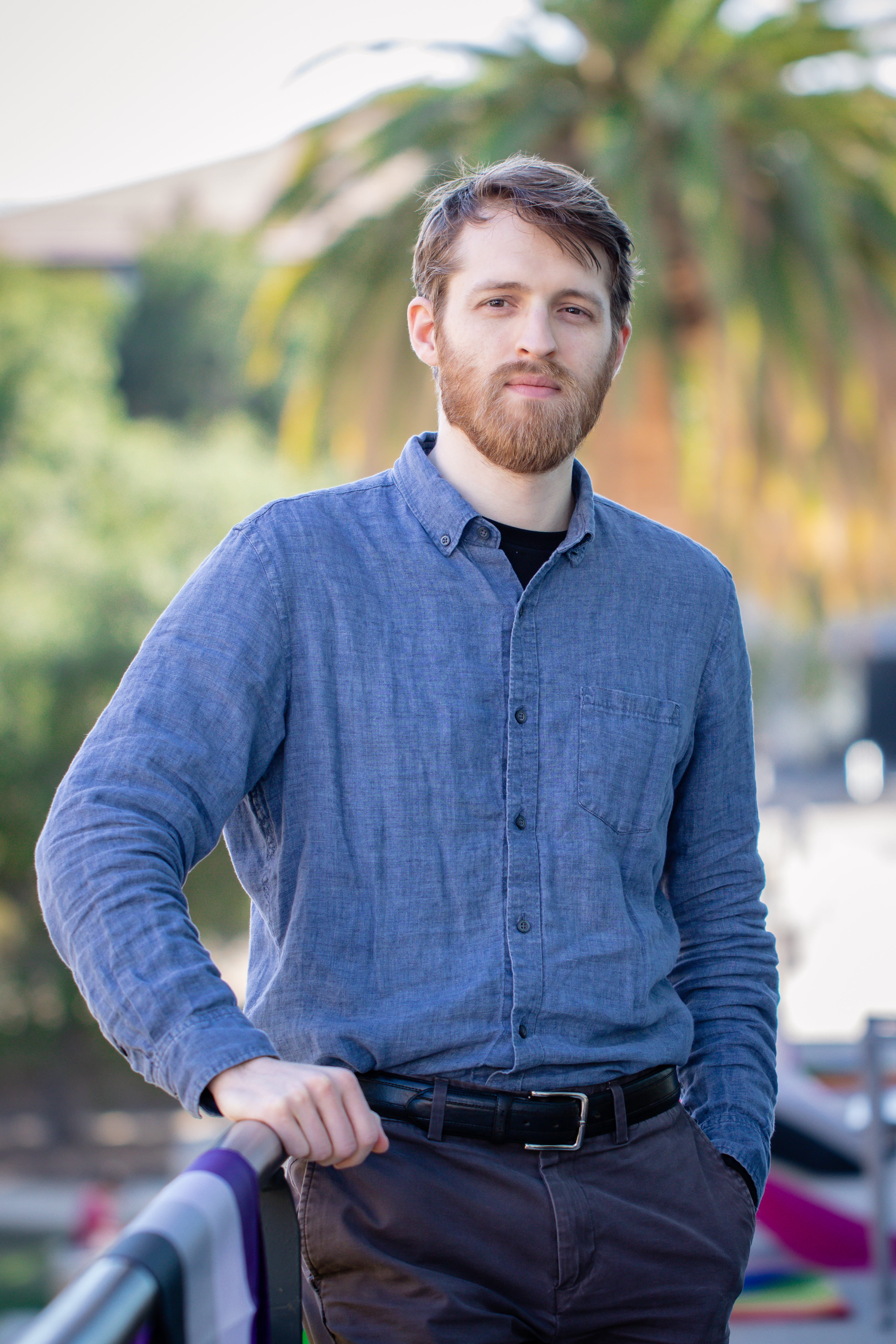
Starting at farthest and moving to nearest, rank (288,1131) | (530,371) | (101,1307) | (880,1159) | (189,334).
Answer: (189,334) < (880,1159) < (530,371) < (288,1131) < (101,1307)

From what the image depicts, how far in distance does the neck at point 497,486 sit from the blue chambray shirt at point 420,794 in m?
0.04

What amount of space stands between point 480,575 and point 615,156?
5.36 meters

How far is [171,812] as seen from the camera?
4.58 feet

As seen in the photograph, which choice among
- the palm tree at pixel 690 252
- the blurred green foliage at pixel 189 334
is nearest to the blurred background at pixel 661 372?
the palm tree at pixel 690 252

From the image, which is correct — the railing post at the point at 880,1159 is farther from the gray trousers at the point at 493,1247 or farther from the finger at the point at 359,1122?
the finger at the point at 359,1122

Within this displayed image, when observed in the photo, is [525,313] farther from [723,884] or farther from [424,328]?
[723,884]

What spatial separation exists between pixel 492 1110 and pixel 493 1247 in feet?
0.52

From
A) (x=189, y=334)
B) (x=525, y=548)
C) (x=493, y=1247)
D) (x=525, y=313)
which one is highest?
(x=189, y=334)

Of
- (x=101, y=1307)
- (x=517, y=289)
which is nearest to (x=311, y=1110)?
→ (x=101, y=1307)

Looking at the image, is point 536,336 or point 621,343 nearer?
point 536,336

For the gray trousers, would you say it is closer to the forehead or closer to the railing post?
the forehead

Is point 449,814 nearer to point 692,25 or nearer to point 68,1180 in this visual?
point 692,25

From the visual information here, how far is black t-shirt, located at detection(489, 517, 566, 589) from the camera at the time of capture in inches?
71.5

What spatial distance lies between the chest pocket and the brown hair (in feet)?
1.81
